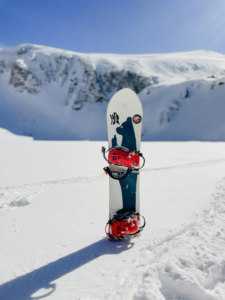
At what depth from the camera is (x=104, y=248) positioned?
204 centimetres

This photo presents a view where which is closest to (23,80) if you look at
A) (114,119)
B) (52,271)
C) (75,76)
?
(75,76)

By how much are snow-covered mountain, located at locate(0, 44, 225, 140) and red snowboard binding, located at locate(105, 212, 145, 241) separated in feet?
58.5

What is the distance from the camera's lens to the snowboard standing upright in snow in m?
2.22

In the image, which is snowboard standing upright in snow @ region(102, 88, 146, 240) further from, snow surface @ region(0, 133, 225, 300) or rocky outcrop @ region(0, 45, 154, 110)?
rocky outcrop @ region(0, 45, 154, 110)

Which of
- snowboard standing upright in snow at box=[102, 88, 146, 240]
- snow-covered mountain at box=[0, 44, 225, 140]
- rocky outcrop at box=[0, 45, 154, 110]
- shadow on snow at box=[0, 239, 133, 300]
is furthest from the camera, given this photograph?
rocky outcrop at box=[0, 45, 154, 110]

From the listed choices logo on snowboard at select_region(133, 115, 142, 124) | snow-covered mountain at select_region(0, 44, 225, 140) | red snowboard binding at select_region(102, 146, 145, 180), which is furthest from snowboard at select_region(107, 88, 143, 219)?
snow-covered mountain at select_region(0, 44, 225, 140)

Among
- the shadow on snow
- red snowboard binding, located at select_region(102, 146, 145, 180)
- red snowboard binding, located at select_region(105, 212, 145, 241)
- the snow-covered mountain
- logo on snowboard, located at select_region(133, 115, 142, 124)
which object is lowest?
the shadow on snow

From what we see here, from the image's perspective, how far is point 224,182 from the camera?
4195 millimetres

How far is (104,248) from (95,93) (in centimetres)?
2913

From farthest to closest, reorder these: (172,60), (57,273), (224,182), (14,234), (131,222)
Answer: (172,60) → (224,182) → (14,234) → (131,222) → (57,273)

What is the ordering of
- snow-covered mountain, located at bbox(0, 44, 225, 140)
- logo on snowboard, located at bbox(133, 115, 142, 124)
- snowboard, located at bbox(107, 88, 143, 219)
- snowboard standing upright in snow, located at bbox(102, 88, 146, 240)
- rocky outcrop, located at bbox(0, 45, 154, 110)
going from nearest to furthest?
1. snowboard standing upright in snow, located at bbox(102, 88, 146, 240)
2. snowboard, located at bbox(107, 88, 143, 219)
3. logo on snowboard, located at bbox(133, 115, 142, 124)
4. snow-covered mountain, located at bbox(0, 44, 225, 140)
5. rocky outcrop, located at bbox(0, 45, 154, 110)

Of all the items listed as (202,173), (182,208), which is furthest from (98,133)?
(182,208)

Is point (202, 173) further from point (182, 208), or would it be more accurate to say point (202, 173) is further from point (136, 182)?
point (136, 182)

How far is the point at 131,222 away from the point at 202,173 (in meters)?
3.81
